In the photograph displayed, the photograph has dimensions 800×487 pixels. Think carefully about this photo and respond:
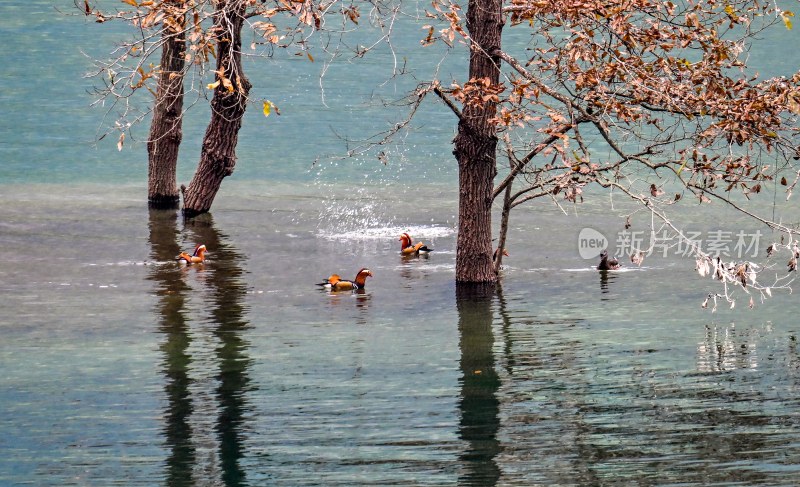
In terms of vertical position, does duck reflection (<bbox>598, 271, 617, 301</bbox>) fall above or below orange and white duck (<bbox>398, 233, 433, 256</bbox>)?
below

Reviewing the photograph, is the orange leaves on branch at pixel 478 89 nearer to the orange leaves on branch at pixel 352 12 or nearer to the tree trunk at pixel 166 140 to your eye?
the orange leaves on branch at pixel 352 12

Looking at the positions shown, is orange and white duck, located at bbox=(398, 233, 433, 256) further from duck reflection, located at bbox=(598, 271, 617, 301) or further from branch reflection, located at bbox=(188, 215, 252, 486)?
duck reflection, located at bbox=(598, 271, 617, 301)

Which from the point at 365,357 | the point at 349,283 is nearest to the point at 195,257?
the point at 349,283

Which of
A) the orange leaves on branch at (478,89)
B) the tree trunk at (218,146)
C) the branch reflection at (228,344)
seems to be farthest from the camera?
the tree trunk at (218,146)

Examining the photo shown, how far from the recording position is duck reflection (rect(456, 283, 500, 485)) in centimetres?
1123

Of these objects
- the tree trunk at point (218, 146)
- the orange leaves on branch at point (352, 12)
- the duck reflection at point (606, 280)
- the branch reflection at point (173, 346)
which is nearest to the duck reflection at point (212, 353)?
the branch reflection at point (173, 346)

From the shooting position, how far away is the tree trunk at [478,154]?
1784 centimetres

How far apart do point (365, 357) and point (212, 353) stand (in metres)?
1.79

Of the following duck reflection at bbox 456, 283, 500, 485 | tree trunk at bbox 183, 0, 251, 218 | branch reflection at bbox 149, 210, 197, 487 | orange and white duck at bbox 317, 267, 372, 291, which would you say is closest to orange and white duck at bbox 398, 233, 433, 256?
orange and white duck at bbox 317, 267, 372, 291

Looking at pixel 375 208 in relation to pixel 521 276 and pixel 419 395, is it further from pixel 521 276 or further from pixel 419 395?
pixel 419 395

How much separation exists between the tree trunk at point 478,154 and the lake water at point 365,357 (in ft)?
2.38

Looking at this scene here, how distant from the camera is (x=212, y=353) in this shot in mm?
15422

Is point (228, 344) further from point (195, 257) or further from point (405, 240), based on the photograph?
point (405, 240)

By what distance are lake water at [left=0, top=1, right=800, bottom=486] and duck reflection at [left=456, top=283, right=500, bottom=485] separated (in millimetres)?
50
